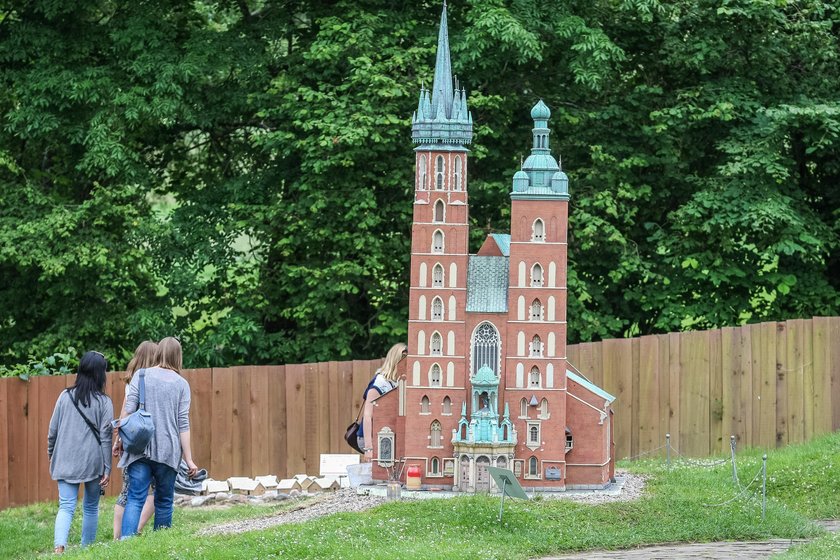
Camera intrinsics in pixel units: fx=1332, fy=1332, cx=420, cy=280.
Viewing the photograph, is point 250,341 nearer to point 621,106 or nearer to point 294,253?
point 294,253

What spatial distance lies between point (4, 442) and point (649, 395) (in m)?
8.60

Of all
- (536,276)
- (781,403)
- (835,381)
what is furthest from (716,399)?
(536,276)

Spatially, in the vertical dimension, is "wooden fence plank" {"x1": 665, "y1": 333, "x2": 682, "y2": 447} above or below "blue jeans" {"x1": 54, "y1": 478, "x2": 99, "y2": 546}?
above

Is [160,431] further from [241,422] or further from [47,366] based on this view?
[47,366]

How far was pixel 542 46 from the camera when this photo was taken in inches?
776

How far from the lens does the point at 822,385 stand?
1881cm

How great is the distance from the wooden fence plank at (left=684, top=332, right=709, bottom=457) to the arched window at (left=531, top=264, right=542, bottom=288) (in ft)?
17.2

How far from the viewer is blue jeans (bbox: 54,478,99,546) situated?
493 inches

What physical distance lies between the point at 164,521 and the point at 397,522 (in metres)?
2.34

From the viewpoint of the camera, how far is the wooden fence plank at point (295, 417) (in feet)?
59.5

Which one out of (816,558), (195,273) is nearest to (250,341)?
(195,273)

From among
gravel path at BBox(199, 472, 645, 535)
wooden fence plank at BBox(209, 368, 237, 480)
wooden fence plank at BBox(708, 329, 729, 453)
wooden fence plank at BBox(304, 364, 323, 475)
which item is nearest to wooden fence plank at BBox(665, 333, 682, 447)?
wooden fence plank at BBox(708, 329, 729, 453)

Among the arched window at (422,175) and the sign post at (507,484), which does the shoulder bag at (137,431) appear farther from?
the arched window at (422,175)

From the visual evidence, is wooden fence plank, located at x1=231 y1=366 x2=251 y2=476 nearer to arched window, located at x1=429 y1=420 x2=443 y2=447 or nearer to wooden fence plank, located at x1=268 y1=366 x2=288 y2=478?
wooden fence plank, located at x1=268 y1=366 x2=288 y2=478
